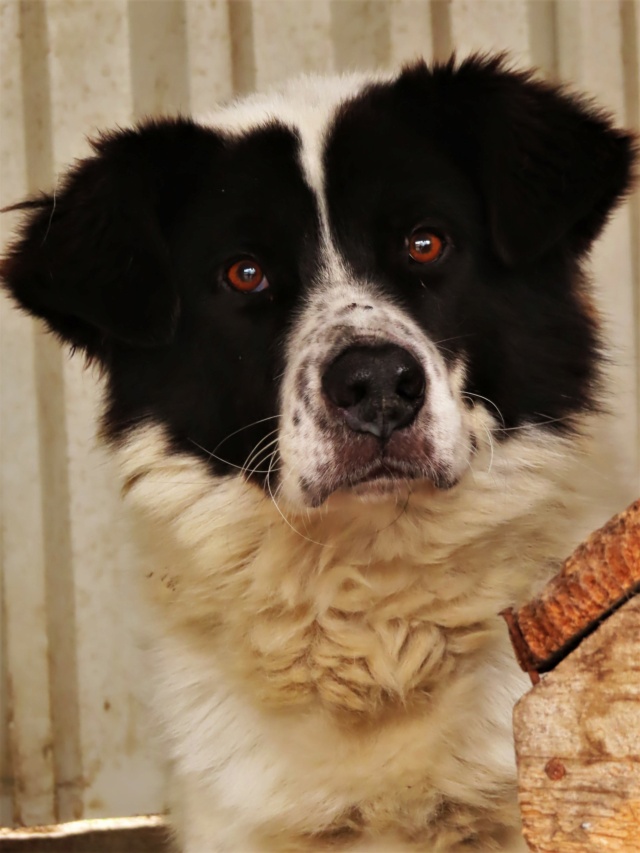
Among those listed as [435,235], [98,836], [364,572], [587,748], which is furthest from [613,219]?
[98,836]

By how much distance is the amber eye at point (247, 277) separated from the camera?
2152 millimetres

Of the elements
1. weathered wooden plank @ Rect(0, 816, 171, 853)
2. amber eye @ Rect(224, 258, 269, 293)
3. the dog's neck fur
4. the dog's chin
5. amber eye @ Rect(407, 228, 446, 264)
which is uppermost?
amber eye @ Rect(407, 228, 446, 264)

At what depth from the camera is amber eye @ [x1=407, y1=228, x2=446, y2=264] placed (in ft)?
6.97

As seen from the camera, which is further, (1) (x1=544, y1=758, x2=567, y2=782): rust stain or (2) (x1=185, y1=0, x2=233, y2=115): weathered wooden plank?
(2) (x1=185, y1=0, x2=233, y2=115): weathered wooden plank

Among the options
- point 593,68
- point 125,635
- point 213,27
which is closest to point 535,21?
point 593,68

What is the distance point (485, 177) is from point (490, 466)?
581 millimetres

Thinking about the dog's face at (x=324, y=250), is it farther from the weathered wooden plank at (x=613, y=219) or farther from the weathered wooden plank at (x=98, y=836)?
the weathered wooden plank at (x=98, y=836)

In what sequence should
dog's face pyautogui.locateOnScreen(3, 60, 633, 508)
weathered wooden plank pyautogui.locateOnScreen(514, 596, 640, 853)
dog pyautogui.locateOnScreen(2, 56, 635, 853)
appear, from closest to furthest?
weathered wooden plank pyautogui.locateOnScreen(514, 596, 640, 853), dog pyautogui.locateOnScreen(2, 56, 635, 853), dog's face pyautogui.locateOnScreen(3, 60, 633, 508)

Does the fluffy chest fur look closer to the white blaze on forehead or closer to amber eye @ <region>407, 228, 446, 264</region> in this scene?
amber eye @ <region>407, 228, 446, 264</region>

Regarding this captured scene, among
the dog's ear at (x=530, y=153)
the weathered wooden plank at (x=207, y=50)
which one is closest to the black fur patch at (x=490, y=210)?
the dog's ear at (x=530, y=153)

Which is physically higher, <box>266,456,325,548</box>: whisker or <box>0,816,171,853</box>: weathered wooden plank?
<box>266,456,325,548</box>: whisker

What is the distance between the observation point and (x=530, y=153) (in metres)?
2.17

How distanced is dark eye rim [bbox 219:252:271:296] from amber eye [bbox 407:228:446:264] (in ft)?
0.95

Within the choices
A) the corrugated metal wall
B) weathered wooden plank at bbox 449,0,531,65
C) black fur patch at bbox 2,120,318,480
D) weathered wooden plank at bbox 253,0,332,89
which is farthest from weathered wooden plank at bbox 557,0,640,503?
black fur patch at bbox 2,120,318,480
